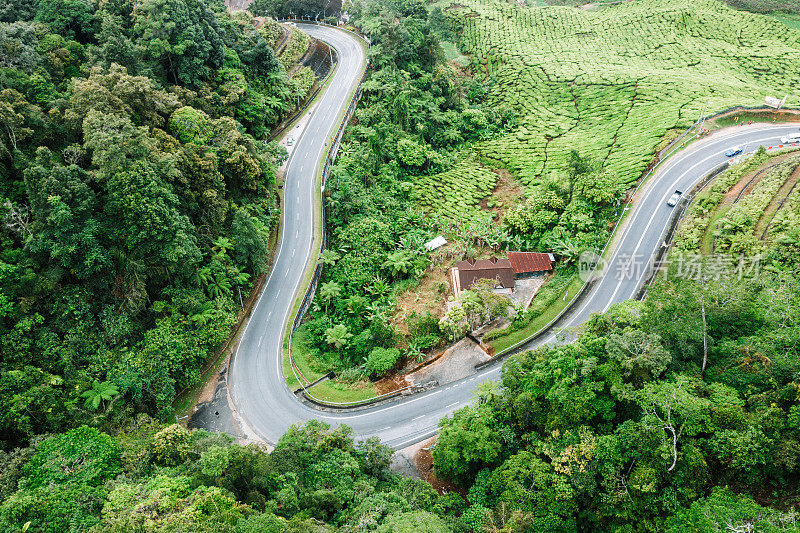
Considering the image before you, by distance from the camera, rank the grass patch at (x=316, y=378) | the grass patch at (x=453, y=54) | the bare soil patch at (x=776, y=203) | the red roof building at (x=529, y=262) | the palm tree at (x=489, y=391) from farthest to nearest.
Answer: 1. the grass patch at (x=453, y=54)
2. the red roof building at (x=529, y=262)
3. the bare soil patch at (x=776, y=203)
4. the grass patch at (x=316, y=378)
5. the palm tree at (x=489, y=391)

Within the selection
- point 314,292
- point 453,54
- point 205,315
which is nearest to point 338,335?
point 314,292

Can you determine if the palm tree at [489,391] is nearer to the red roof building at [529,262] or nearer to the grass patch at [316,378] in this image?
the grass patch at [316,378]

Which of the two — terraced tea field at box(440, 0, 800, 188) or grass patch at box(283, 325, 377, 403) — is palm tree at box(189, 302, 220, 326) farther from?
terraced tea field at box(440, 0, 800, 188)

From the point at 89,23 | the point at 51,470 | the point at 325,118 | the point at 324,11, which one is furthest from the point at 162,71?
the point at 324,11

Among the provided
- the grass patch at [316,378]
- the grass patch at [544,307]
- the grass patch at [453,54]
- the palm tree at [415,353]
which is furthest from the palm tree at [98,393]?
→ the grass patch at [453,54]

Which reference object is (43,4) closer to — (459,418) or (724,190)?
(459,418)

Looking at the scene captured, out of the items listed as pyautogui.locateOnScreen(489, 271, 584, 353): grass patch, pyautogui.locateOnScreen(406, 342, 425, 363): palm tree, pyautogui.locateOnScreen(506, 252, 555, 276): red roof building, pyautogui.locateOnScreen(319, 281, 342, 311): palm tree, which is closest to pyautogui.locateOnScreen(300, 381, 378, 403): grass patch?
pyautogui.locateOnScreen(406, 342, 425, 363): palm tree
